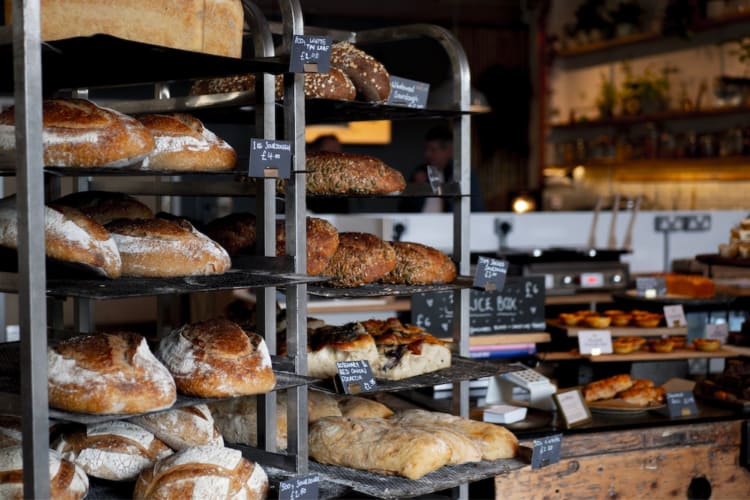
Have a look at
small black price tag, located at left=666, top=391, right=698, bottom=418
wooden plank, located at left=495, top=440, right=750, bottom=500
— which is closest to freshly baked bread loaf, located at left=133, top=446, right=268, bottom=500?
wooden plank, located at left=495, top=440, right=750, bottom=500

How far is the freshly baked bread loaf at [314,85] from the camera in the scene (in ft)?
8.24

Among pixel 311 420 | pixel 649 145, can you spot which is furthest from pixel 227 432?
pixel 649 145

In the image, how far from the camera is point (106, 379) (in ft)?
6.48

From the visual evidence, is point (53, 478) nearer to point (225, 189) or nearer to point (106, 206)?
point (106, 206)

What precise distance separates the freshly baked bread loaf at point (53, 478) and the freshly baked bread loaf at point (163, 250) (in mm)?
417

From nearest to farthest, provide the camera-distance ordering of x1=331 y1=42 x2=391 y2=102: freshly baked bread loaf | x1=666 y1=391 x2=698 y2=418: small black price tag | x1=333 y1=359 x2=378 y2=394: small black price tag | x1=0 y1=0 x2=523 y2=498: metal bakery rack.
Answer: x1=0 y1=0 x2=523 y2=498: metal bakery rack
x1=333 y1=359 x2=378 y2=394: small black price tag
x1=331 y1=42 x2=391 y2=102: freshly baked bread loaf
x1=666 y1=391 x2=698 y2=418: small black price tag

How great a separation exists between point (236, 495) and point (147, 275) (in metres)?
0.51

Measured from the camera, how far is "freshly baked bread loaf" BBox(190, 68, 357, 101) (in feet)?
8.24

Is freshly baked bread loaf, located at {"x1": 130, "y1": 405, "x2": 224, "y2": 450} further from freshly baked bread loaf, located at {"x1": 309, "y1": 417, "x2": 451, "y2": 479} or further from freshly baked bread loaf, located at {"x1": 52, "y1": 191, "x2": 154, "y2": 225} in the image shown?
freshly baked bread loaf, located at {"x1": 52, "y1": 191, "x2": 154, "y2": 225}

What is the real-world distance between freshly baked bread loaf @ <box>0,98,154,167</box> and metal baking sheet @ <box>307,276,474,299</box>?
589mm

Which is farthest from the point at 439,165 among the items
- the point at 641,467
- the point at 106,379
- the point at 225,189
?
the point at 106,379

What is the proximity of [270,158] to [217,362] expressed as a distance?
1.51ft

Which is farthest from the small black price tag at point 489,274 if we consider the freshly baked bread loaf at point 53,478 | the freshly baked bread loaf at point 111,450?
the freshly baked bread loaf at point 53,478

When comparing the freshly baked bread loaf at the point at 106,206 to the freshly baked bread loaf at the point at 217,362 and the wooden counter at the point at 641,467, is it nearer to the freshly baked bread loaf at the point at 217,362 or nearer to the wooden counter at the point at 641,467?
the freshly baked bread loaf at the point at 217,362
